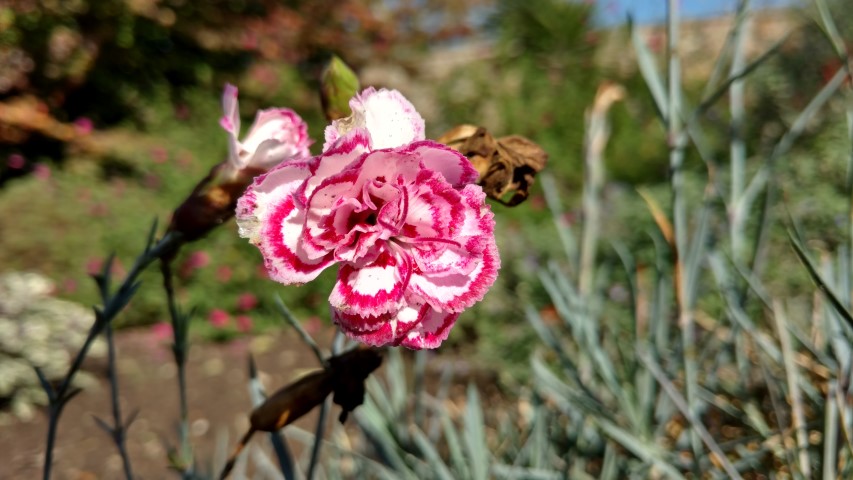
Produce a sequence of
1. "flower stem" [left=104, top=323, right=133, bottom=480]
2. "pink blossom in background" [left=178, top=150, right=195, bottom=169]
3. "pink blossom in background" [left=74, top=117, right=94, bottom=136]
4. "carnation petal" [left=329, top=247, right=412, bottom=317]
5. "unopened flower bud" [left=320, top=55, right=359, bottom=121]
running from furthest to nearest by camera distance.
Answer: "pink blossom in background" [left=74, top=117, right=94, bottom=136] < "pink blossom in background" [left=178, top=150, right=195, bottom=169] < "flower stem" [left=104, top=323, right=133, bottom=480] < "unopened flower bud" [left=320, top=55, right=359, bottom=121] < "carnation petal" [left=329, top=247, right=412, bottom=317]

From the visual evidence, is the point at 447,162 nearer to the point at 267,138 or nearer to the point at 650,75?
the point at 267,138

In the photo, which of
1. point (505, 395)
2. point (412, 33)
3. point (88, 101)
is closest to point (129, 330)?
point (505, 395)

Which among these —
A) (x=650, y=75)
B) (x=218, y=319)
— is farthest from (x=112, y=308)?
(x=218, y=319)

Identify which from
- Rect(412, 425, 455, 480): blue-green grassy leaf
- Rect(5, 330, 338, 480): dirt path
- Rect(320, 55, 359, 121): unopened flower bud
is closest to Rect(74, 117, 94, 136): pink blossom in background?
Rect(5, 330, 338, 480): dirt path

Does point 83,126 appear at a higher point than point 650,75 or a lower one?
higher

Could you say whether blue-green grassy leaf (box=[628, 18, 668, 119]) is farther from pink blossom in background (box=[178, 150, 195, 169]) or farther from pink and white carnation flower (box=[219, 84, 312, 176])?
pink blossom in background (box=[178, 150, 195, 169])

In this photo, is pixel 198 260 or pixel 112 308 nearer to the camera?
pixel 112 308

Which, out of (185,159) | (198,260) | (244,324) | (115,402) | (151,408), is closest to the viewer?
(115,402)
